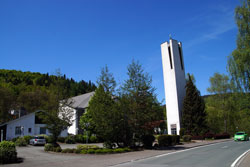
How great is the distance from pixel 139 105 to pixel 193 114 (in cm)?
2400

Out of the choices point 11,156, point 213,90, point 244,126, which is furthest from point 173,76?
point 11,156

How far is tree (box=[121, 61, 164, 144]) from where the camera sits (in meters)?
21.9

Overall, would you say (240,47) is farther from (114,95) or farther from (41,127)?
(41,127)

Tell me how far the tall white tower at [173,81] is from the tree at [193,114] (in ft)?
5.99

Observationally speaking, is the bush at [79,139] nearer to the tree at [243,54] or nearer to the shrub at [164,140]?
the shrub at [164,140]

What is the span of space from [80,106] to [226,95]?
33.5 metres

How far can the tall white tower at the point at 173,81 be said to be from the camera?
45.2m

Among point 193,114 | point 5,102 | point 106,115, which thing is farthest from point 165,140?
point 5,102

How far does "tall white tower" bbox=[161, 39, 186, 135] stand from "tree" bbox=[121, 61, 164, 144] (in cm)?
2300

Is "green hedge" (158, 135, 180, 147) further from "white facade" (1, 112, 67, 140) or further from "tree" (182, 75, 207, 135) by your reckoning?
"white facade" (1, 112, 67, 140)

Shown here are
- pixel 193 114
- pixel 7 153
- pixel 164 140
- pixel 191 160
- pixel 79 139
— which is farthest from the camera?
pixel 193 114

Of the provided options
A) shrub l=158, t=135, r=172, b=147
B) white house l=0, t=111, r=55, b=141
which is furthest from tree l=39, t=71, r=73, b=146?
white house l=0, t=111, r=55, b=141

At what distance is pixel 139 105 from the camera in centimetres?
2227

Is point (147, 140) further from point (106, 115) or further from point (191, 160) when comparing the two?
point (191, 160)
